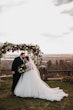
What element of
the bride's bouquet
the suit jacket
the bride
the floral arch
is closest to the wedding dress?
the bride

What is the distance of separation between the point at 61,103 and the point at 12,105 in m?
1.65

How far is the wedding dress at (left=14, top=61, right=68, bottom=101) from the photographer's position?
11.9 meters

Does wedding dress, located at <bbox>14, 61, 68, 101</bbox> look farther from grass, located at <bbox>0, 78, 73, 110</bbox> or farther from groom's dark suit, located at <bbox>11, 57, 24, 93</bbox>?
grass, located at <bbox>0, 78, 73, 110</bbox>

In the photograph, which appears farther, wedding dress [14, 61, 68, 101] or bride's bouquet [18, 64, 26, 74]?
bride's bouquet [18, 64, 26, 74]

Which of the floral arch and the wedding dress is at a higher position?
the floral arch

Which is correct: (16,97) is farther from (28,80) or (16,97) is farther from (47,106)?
(47,106)


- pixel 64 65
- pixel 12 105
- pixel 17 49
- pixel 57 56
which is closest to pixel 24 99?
pixel 12 105

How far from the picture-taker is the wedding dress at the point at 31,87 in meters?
11.9

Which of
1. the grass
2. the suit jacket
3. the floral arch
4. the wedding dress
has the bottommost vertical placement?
the grass

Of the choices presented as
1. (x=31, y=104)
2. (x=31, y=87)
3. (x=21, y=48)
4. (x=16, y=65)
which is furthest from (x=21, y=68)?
(x=31, y=104)

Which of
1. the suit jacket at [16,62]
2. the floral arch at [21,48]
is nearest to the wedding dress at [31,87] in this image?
the suit jacket at [16,62]

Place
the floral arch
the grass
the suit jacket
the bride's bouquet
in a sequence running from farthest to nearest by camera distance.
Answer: the floral arch → the suit jacket → the bride's bouquet → the grass

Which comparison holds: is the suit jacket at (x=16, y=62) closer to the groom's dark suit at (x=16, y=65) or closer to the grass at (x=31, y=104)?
the groom's dark suit at (x=16, y=65)

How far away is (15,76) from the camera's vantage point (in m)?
12.7
